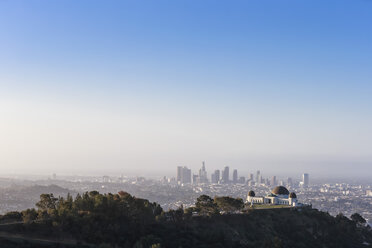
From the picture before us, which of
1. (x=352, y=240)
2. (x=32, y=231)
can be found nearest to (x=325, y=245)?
(x=352, y=240)

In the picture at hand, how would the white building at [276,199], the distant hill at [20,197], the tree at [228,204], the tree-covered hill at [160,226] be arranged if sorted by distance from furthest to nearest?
the distant hill at [20,197] < the white building at [276,199] < the tree at [228,204] < the tree-covered hill at [160,226]

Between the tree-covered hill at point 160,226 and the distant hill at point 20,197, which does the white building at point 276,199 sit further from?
the distant hill at point 20,197

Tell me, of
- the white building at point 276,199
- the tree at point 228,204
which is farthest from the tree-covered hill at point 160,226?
the white building at point 276,199

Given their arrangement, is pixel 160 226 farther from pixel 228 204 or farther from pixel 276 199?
pixel 276 199

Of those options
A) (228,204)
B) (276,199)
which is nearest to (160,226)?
(228,204)

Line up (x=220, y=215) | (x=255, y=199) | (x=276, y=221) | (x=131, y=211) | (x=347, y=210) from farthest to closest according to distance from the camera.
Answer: (x=347, y=210) → (x=255, y=199) → (x=276, y=221) → (x=220, y=215) → (x=131, y=211)

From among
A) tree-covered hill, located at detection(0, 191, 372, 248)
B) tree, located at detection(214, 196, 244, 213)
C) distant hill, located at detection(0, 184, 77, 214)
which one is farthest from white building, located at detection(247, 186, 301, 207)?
distant hill, located at detection(0, 184, 77, 214)

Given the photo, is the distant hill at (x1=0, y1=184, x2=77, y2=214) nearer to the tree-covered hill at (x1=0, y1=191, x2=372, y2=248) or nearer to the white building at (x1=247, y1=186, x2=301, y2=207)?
the white building at (x1=247, y1=186, x2=301, y2=207)

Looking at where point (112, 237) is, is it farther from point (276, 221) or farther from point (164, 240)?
point (276, 221)
